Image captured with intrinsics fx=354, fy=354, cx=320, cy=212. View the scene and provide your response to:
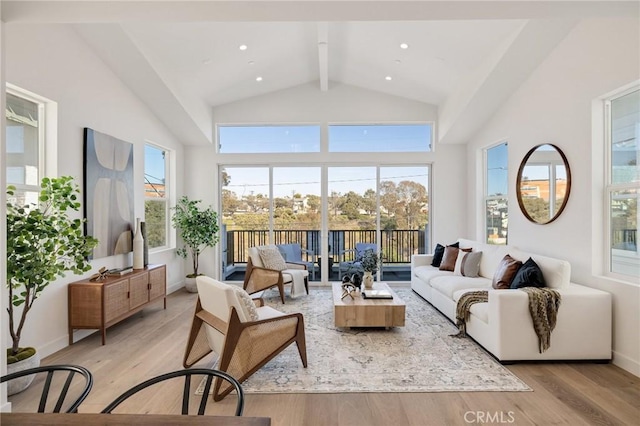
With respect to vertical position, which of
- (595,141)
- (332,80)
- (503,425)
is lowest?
(503,425)

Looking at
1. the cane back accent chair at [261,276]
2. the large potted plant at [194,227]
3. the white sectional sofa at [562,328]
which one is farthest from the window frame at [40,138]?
the white sectional sofa at [562,328]

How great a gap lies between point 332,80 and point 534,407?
18.0 feet

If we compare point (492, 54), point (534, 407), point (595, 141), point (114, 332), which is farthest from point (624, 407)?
point (114, 332)

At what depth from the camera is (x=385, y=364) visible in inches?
121

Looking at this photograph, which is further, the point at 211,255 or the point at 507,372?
the point at 211,255

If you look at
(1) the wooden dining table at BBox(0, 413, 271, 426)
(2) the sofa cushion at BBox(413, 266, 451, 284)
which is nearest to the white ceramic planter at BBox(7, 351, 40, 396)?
(1) the wooden dining table at BBox(0, 413, 271, 426)

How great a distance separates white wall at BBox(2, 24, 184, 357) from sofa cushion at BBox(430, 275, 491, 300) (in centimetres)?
404

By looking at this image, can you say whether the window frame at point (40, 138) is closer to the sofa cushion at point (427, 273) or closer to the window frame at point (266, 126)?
the window frame at point (266, 126)

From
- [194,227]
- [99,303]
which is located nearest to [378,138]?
[194,227]

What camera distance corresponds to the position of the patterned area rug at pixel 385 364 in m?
2.70

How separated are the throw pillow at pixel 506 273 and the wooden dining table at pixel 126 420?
3.40 metres

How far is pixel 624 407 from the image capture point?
2.40 meters

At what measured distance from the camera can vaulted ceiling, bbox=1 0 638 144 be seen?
2.16 m

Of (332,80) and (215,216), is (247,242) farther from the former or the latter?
(332,80)
